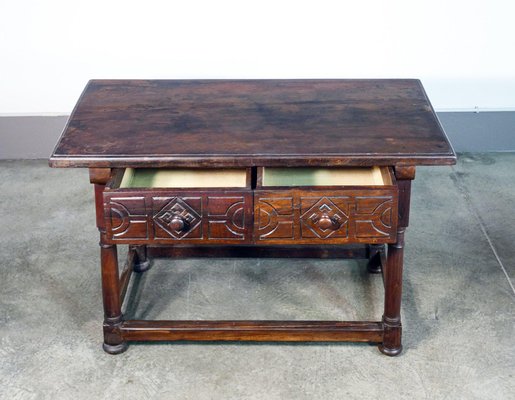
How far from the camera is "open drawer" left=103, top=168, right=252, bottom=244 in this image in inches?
94.7

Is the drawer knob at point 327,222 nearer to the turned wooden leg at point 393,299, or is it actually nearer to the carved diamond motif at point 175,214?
the turned wooden leg at point 393,299

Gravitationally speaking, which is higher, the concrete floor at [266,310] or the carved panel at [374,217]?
the carved panel at [374,217]

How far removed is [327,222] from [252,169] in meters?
0.25

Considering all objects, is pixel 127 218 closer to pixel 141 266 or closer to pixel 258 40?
pixel 141 266

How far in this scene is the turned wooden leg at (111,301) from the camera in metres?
2.52

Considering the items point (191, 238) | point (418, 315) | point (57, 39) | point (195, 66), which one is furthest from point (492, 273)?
point (57, 39)

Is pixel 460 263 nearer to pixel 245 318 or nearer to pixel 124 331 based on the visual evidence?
pixel 245 318

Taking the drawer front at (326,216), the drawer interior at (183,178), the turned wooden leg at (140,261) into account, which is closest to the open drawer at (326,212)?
the drawer front at (326,216)

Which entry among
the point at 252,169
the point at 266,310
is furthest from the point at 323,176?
the point at 266,310

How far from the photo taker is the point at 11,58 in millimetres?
3602

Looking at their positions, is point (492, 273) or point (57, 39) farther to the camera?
point (57, 39)

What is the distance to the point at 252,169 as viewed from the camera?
2539 mm

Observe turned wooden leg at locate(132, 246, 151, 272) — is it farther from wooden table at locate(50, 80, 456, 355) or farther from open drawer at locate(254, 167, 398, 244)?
open drawer at locate(254, 167, 398, 244)

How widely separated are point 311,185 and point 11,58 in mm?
1544
